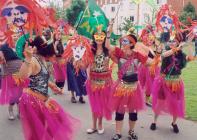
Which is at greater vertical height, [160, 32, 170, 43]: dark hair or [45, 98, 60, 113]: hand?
[160, 32, 170, 43]: dark hair

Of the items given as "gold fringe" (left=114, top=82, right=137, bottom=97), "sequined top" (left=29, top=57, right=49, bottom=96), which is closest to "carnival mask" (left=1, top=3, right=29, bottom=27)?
"sequined top" (left=29, top=57, right=49, bottom=96)

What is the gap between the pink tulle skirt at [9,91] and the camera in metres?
7.56

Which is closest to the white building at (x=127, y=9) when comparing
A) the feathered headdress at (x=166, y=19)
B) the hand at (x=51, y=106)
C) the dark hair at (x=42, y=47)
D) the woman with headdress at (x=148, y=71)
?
the woman with headdress at (x=148, y=71)

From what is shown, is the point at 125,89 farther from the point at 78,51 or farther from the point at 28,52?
the point at 28,52

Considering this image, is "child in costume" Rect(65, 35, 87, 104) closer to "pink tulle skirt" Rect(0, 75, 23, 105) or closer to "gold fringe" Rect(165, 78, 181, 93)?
"pink tulle skirt" Rect(0, 75, 23, 105)

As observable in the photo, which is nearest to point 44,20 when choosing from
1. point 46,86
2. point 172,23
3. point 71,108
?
point 46,86

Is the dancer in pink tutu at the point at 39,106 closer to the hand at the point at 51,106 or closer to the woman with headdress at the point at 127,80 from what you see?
the hand at the point at 51,106

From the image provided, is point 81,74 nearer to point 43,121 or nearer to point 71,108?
point 71,108

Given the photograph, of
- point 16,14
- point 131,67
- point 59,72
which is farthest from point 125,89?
point 59,72

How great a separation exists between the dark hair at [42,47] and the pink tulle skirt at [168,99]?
9.20 feet

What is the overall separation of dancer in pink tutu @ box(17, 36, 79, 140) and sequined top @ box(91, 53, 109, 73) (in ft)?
5.39

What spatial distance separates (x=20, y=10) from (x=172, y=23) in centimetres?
325

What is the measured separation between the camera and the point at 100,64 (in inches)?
261

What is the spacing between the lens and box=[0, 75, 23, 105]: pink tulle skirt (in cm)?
756
